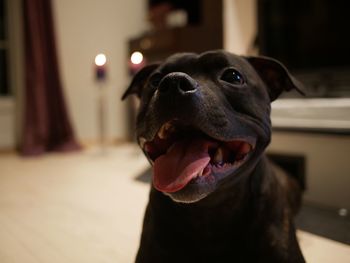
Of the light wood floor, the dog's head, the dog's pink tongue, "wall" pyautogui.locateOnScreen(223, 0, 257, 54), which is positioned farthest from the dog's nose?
"wall" pyautogui.locateOnScreen(223, 0, 257, 54)

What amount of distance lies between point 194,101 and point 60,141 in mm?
3068

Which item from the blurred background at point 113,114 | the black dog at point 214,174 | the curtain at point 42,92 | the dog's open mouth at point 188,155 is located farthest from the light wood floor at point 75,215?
the curtain at point 42,92

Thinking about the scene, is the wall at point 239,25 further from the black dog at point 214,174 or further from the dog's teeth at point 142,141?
the dog's teeth at point 142,141

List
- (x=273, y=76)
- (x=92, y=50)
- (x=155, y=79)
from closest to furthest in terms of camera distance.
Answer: (x=155, y=79) → (x=273, y=76) → (x=92, y=50)

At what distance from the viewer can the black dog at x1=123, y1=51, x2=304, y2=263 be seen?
0.78m

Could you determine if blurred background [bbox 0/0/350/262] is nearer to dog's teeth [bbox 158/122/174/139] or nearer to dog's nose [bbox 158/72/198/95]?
dog's teeth [bbox 158/122/174/139]

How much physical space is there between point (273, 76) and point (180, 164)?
471 mm

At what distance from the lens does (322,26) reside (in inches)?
87.0

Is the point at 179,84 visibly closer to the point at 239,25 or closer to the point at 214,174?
the point at 214,174

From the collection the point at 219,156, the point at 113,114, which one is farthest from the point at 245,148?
the point at 113,114

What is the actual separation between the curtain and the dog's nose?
2.89m

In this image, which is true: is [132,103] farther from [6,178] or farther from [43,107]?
[6,178]

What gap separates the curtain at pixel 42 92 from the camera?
11.1ft

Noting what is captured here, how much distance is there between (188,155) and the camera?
2.65 feet
